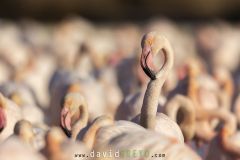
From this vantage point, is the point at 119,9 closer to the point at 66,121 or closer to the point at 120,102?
the point at 120,102

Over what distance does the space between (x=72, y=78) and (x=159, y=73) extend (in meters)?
2.60

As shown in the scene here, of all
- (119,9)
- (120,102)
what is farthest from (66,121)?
(119,9)

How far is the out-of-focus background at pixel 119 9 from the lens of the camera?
24.8 meters

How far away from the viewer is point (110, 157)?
215 inches

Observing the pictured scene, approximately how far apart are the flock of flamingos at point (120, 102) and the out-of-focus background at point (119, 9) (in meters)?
8.51

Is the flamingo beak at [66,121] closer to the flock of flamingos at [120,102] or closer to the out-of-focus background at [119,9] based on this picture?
the flock of flamingos at [120,102]

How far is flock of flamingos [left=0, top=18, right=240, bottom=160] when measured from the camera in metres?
5.63

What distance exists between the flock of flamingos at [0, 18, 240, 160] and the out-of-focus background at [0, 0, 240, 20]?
27.9 feet

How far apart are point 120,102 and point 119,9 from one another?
17.6 metres

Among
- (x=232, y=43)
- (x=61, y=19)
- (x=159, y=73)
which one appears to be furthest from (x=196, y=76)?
(x=61, y=19)

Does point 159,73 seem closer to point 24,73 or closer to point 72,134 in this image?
point 72,134

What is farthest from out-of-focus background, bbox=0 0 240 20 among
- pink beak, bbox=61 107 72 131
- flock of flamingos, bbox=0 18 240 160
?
pink beak, bbox=61 107 72 131

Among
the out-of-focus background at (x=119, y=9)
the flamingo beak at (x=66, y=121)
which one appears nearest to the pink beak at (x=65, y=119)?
the flamingo beak at (x=66, y=121)

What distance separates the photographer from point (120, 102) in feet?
27.0
